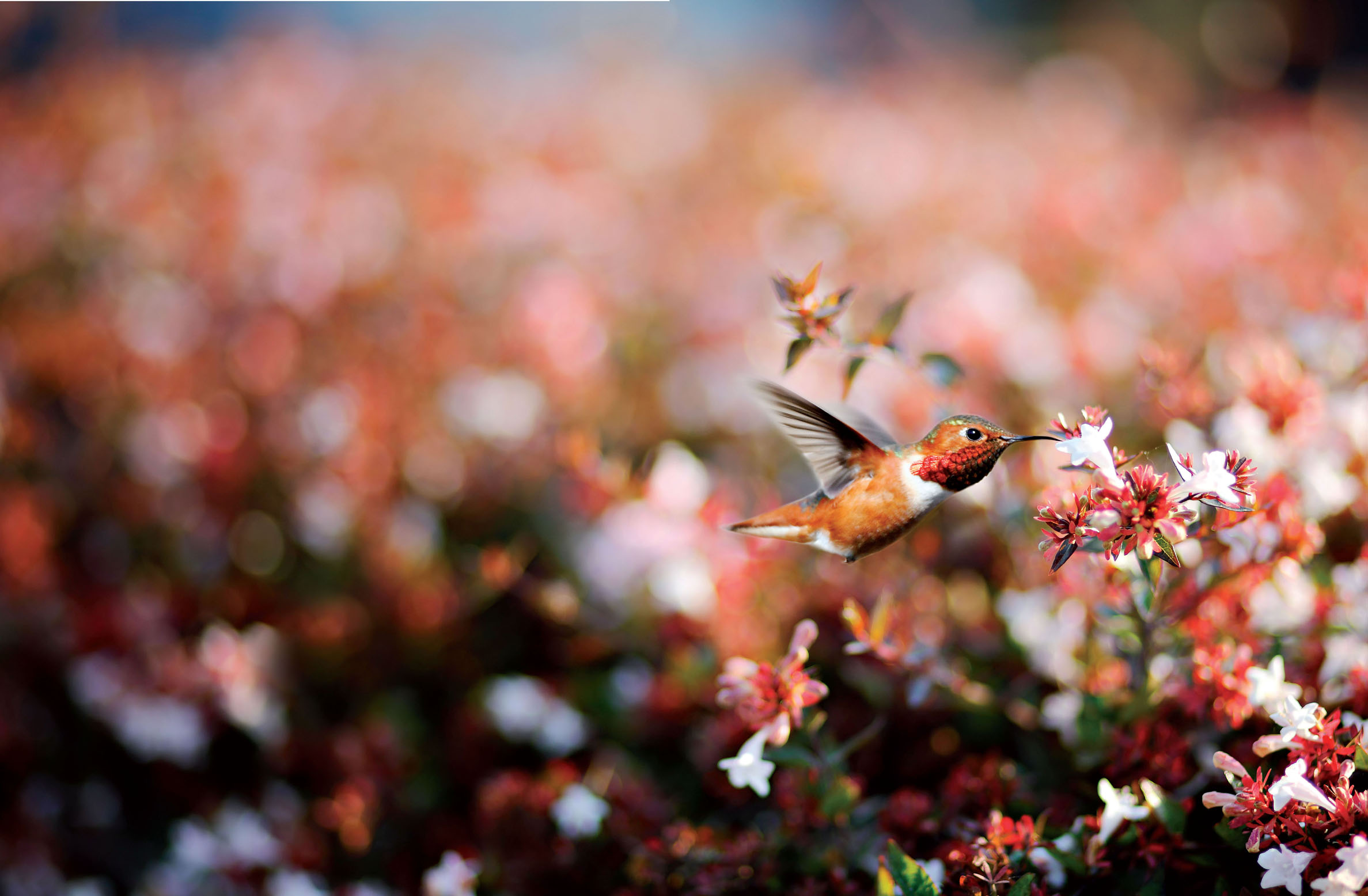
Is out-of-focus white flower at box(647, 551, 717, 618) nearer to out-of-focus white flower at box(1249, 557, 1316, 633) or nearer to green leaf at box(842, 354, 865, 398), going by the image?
green leaf at box(842, 354, 865, 398)

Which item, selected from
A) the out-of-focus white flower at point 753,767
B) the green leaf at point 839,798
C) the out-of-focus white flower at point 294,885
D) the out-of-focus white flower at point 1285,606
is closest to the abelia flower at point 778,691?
the out-of-focus white flower at point 753,767

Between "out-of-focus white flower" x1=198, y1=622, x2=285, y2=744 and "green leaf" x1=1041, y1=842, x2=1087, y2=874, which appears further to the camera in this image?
"out-of-focus white flower" x1=198, y1=622, x2=285, y2=744

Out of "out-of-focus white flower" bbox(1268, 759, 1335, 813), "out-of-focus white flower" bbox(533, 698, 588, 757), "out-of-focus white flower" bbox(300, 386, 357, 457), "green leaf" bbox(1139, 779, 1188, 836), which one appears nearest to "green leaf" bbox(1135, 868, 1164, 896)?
"green leaf" bbox(1139, 779, 1188, 836)

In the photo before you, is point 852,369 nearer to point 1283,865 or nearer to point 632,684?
point 1283,865

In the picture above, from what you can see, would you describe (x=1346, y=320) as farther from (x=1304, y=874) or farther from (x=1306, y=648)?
(x=1304, y=874)

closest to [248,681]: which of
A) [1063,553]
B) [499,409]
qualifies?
[499,409]

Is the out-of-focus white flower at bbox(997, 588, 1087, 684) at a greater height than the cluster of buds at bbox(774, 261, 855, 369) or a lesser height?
lesser
